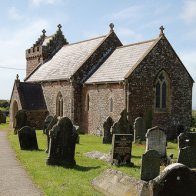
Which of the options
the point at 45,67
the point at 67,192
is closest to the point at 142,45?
the point at 45,67

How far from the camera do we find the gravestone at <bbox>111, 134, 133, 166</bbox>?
52.3ft

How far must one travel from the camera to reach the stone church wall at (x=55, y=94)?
34.4 metres

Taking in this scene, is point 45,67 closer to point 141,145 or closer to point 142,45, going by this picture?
point 142,45

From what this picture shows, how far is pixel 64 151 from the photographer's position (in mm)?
15703

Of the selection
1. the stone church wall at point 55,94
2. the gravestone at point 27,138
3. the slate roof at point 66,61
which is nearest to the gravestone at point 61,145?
the gravestone at point 27,138

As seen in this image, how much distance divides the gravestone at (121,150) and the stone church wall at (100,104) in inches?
516

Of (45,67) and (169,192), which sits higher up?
(45,67)

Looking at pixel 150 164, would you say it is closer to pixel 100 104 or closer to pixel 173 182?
pixel 173 182

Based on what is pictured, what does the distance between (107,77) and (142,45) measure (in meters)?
3.94

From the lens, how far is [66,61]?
38.0 m

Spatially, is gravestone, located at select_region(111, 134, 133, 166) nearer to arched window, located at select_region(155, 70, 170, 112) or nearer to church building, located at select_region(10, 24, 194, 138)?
church building, located at select_region(10, 24, 194, 138)

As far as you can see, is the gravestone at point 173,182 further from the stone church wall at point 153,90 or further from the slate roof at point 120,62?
the slate roof at point 120,62

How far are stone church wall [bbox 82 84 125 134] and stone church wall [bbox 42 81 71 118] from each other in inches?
61.0

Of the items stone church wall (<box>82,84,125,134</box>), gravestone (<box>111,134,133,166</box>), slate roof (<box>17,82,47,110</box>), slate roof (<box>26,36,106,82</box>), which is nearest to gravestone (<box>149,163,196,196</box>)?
gravestone (<box>111,134,133,166</box>)
